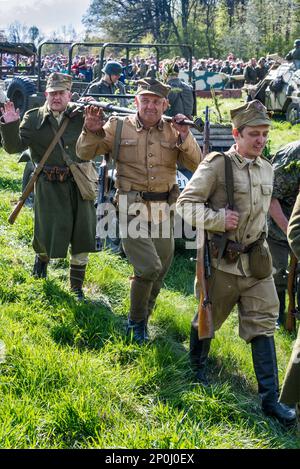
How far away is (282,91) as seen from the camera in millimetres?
20094

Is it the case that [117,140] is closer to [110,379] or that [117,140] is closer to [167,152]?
[167,152]

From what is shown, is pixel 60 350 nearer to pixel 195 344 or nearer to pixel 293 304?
pixel 195 344

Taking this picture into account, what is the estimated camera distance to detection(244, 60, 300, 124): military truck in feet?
62.8

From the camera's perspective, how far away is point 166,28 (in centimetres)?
5972

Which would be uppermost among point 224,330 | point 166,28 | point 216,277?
point 166,28

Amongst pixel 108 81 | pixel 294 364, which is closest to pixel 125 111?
pixel 294 364

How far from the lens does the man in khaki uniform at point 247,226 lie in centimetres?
419

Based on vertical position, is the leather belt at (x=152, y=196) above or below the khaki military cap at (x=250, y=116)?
below

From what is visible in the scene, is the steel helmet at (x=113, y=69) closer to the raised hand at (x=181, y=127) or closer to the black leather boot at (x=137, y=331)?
the raised hand at (x=181, y=127)

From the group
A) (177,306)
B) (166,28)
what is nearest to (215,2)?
(166,28)

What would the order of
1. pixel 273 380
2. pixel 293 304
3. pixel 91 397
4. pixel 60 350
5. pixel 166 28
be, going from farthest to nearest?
pixel 166 28, pixel 293 304, pixel 60 350, pixel 273 380, pixel 91 397

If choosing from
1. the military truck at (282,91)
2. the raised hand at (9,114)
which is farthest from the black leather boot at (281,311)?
the military truck at (282,91)

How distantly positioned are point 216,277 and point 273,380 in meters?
0.70

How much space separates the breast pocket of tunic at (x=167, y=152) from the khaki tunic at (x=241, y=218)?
88 centimetres
